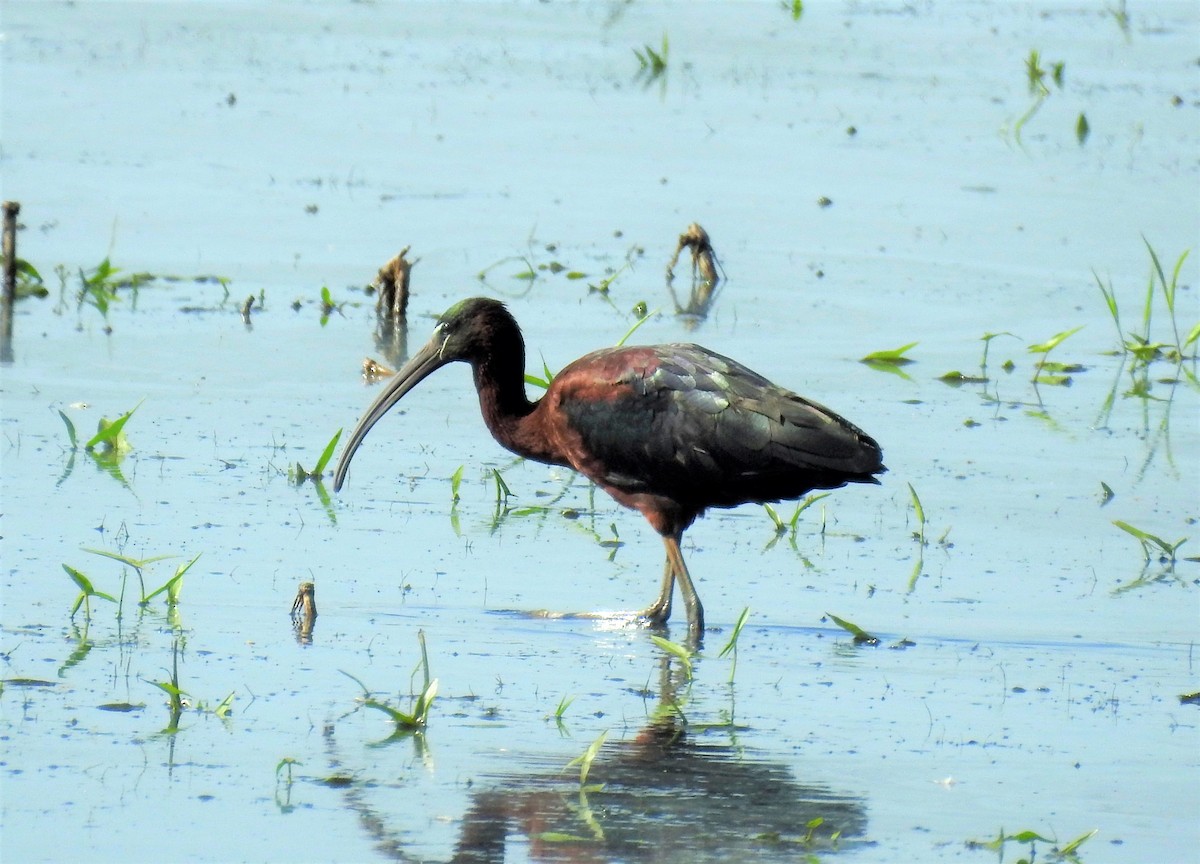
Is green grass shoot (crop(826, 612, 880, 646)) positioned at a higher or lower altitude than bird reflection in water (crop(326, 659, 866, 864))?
higher

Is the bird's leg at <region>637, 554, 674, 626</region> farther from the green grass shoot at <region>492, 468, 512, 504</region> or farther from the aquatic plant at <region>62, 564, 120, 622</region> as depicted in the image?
the aquatic plant at <region>62, 564, 120, 622</region>

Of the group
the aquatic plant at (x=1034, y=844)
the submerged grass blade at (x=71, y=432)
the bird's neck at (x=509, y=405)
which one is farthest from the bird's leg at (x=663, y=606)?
the submerged grass blade at (x=71, y=432)

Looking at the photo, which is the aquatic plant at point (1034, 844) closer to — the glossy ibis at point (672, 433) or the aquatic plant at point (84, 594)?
the glossy ibis at point (672, 433)

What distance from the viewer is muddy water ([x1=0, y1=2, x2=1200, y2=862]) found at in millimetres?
5789

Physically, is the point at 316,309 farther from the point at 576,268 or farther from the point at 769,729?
the point at 769,729

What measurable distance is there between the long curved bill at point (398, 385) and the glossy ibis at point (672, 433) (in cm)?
23

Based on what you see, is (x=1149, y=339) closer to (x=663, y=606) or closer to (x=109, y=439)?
(x=663, y=606)

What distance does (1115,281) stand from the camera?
44.0ft

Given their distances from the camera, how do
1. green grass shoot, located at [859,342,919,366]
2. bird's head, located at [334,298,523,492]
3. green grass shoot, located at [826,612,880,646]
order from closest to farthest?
1. green grass shoot, located at [826,612,880,646]
2. bird's head, located at [334,298,523,492]
3. green grass shoot, located at [859,342,919,366]

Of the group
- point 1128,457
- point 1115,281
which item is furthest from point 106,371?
point 1115,281

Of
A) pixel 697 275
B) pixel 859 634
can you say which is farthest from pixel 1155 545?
pixel 697 275

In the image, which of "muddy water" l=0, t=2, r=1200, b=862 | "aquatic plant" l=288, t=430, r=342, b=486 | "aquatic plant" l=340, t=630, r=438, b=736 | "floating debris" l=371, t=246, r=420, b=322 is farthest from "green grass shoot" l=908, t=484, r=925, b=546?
"floating debris" l=371, t=246, r=420, b=322

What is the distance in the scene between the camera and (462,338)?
324 inches

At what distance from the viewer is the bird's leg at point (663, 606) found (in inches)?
296
